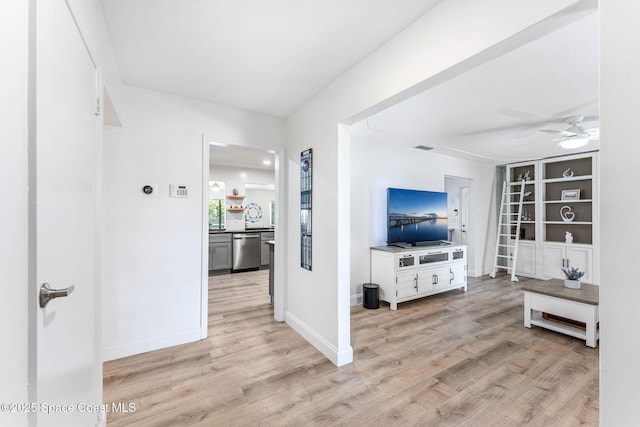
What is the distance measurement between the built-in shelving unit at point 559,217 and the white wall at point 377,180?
1583 mm

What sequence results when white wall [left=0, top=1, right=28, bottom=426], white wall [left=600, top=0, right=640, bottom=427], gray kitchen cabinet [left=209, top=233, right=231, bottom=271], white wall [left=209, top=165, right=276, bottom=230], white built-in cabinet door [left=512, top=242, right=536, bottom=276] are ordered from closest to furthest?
white wall [left=0, top=1, right=28, bottom=426] → white wall [left=600, top=0, right=640, bottom=427] → white built-in cabinet door [left=512, top=242, right=536, bottom=276] → gray kitchen cabinet [left=209, top=233, right=231, bottom=271] → white wall [left=209, top=165, right=276, bottom=230]

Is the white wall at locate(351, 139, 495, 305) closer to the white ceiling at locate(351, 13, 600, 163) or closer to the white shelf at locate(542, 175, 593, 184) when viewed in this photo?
the white ceiling at locate(351, 13, 600, 163)

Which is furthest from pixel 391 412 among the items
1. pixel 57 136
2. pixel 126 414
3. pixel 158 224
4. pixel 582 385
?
pixel 158 224

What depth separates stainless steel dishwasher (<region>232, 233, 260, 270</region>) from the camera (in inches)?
238

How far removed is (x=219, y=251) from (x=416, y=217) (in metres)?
4.10

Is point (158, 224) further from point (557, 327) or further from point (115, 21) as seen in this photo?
point (557, 327)

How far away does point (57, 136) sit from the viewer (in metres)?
1.02

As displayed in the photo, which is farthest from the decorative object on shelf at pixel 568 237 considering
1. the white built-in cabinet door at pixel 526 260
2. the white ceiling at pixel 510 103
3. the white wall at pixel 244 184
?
the white wall at pixel 244 184

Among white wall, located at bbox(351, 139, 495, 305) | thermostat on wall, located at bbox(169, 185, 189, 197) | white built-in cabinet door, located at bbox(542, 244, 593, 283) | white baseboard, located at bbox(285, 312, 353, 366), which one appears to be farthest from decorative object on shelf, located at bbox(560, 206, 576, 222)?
thermostat on wall, located at bbox(169, 185, 189, 197)

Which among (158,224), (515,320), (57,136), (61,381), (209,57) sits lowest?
(515,320)

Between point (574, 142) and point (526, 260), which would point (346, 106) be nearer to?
point (574, 142)

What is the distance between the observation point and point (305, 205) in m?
2.97

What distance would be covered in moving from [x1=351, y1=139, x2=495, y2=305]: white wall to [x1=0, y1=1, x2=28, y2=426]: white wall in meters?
3.50

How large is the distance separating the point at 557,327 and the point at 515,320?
433mm
